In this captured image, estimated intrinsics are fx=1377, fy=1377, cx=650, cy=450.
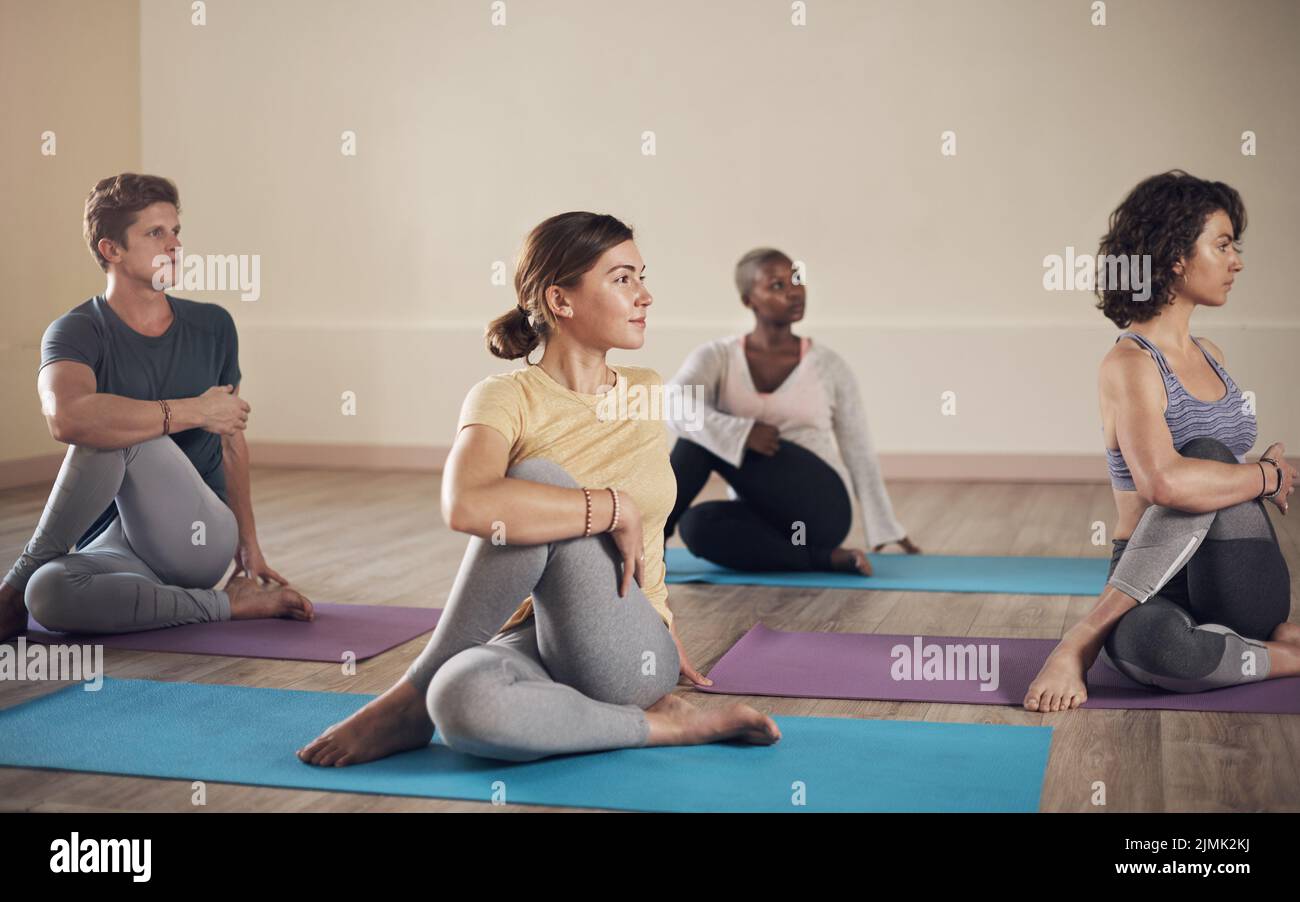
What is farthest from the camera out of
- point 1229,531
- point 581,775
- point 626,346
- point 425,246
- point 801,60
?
point 425,246

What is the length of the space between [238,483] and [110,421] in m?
0.42

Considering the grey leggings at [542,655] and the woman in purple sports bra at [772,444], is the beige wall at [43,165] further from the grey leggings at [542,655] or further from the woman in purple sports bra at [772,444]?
the grey leggings at [542,655]

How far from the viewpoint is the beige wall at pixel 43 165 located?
596 centimetres

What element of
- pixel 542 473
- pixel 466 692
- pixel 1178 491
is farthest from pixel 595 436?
pixel 1178 491

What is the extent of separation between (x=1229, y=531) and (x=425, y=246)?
4965 millimetres

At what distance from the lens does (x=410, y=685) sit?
2.13 metres

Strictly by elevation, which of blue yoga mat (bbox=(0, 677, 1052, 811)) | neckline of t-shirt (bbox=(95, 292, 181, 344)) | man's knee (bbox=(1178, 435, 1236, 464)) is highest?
neckline of t-shirt (bbox=(95, 292, 181, 344))

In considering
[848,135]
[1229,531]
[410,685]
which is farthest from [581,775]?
[848,135]

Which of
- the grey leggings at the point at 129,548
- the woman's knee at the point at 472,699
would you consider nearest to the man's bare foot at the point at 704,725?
the woman's knee at the point at 472,699

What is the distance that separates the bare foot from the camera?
2486mm

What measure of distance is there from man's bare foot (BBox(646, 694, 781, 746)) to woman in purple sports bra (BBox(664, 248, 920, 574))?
1742 millimetres

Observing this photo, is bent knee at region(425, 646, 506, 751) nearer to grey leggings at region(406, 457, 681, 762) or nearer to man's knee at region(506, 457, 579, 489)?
grey leggings at region(406, 457, 681, 762)

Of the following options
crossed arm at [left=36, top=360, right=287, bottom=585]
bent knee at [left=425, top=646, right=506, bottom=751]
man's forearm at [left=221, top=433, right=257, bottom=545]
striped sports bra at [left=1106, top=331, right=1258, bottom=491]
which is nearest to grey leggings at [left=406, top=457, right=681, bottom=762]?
bent knee at [left=425, top=646, right=506, bottom=751]
